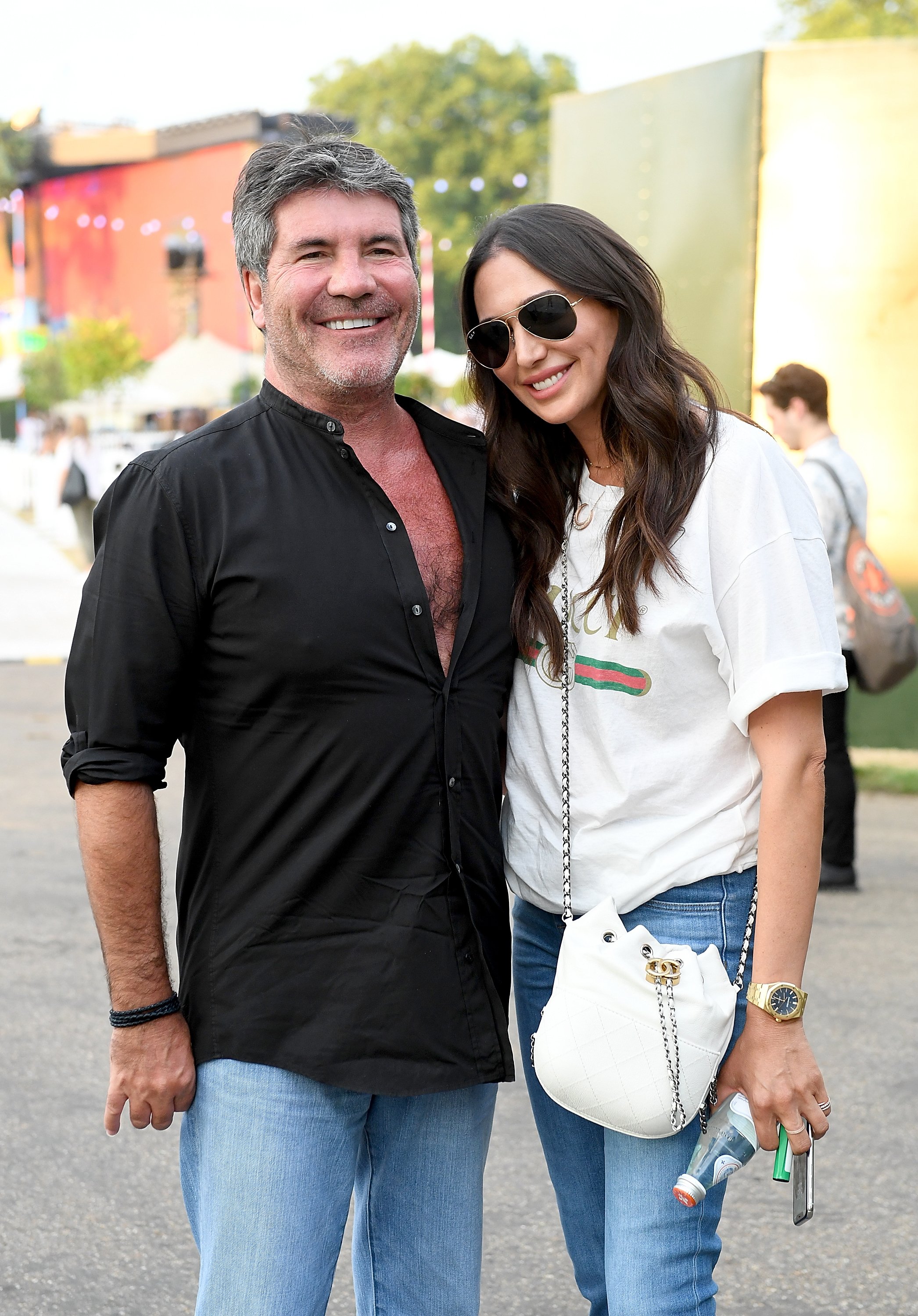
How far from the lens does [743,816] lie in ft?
7.16

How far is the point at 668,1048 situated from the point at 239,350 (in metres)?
33.0

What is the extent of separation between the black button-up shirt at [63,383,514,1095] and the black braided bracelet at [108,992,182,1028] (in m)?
0.05

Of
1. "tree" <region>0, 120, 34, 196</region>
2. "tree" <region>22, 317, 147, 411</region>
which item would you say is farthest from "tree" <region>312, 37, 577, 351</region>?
"tree" <region>22, 317, 147, 411</region>

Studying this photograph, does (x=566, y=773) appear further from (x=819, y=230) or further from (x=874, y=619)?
(x=819, y=230)

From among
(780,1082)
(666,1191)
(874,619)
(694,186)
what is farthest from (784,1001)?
(694,186)

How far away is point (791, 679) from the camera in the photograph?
81.5 inches

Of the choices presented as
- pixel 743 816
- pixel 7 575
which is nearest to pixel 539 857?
pixel 743 816

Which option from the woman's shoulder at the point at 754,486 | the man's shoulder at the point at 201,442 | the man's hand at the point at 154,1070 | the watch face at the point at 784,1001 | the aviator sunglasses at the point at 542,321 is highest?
the aviator sunglasses at the point at 542,321

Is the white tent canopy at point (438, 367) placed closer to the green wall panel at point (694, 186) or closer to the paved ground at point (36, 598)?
the paved ground at point (36, 598)

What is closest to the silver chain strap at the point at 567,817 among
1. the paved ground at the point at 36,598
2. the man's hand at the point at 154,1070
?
the man's hand at the point at 154,1070

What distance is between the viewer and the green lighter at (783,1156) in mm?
2066

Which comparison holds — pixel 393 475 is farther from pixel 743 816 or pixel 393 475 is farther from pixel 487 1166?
pixel 487 1166

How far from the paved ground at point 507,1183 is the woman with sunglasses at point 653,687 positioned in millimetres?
1125

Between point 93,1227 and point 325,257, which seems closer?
point 325,257
